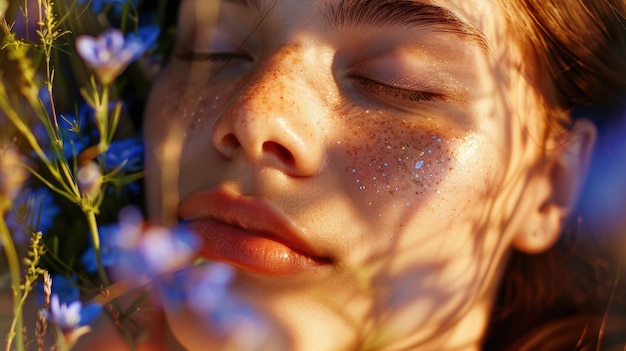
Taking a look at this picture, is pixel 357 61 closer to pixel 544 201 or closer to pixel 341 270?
pixel 341 270

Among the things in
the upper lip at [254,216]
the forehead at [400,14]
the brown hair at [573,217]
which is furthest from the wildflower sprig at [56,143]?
the brown hair at [573,217]

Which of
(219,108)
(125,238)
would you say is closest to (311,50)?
(219,108)

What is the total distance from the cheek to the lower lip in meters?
0.13

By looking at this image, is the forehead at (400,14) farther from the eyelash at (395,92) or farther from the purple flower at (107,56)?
the purple flower at (107,56)

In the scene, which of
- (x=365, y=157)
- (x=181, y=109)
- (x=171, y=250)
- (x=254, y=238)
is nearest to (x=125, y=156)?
(x=181, y=109)

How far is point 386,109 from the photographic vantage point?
1.04 m

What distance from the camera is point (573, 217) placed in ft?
4.50

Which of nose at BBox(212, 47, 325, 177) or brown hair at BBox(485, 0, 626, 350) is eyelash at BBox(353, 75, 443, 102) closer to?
nose at BBox(212, 47, 325, 177)

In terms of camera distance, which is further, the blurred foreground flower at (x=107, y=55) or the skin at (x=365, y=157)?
the skin at (x=365, y=157)

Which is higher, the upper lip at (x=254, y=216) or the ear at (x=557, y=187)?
the upper lip at (x=254, y=216)

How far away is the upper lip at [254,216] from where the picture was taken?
97 cm

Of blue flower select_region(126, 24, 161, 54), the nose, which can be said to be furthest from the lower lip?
blue flower select_region(126, 24, 161, 54)

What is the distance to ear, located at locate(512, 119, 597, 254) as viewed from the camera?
3.97ft

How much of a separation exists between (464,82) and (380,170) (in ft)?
0.64
